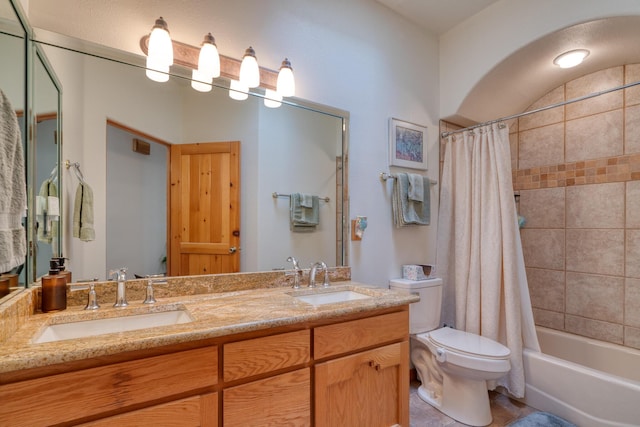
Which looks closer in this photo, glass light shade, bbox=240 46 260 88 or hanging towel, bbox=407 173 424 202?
glass light shade, bbox=240 46 260 88

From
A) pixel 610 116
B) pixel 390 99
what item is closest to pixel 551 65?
pixel 610 116

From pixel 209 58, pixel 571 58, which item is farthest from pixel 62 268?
pixel 571 58

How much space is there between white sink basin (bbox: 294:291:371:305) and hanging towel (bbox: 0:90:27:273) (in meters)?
1.09

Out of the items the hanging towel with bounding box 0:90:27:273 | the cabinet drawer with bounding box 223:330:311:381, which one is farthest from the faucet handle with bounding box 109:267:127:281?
the cabinet drawer with bounding box 223:330:311:381

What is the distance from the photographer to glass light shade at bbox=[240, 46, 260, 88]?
155cm

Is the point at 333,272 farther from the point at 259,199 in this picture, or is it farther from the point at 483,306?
the point at 483,306

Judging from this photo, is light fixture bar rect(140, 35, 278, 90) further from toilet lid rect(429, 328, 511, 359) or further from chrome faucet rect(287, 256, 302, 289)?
toilet lid rect(429, 328, 511, 359)

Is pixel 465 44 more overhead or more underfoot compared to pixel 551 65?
more overhead

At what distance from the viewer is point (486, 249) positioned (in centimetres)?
204

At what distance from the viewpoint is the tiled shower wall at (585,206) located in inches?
80.8

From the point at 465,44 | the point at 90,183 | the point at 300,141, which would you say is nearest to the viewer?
the point at 90,183

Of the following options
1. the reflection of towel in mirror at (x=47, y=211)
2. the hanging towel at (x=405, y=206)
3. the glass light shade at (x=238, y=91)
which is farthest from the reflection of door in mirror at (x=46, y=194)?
the hanging towel at (x=405, y=206)

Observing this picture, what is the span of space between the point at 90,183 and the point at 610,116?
325cm

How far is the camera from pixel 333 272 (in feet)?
6.19
